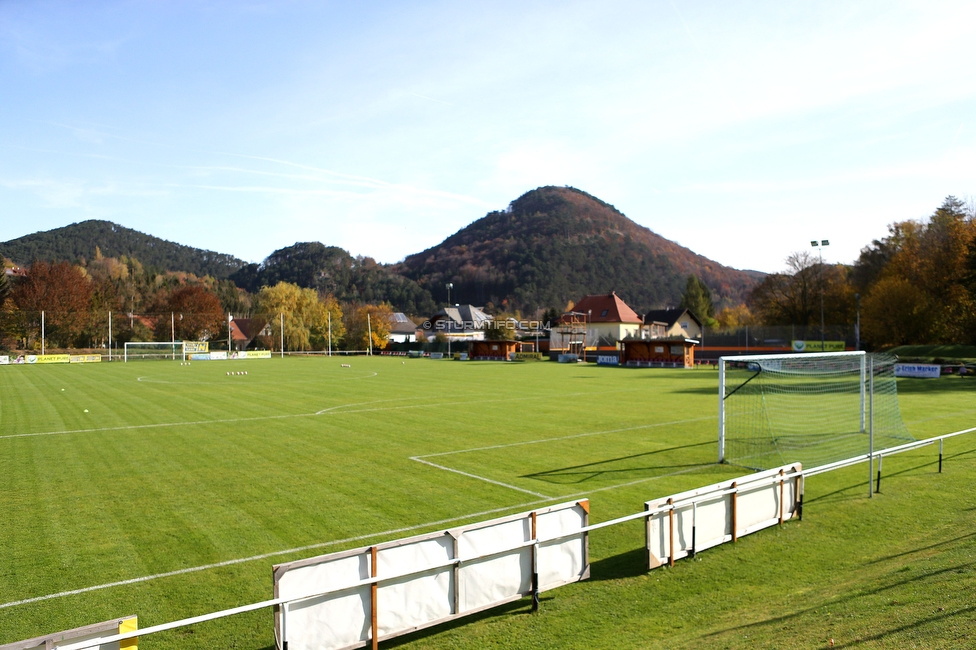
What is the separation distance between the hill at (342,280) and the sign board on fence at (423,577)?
162 metres

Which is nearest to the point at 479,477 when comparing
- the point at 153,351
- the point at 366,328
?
the point at 153,351

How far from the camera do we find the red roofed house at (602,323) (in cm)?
8067

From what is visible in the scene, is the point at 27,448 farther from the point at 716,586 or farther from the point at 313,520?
the point at 716,586

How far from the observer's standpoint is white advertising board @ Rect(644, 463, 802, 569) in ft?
24.9

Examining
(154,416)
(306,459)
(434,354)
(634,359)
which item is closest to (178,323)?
(434,354)

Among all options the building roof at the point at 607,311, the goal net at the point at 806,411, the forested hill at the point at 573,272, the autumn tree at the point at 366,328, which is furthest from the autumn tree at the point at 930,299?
the forested hill at the point at 573,272

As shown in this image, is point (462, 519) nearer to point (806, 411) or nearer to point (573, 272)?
point (806, 411)

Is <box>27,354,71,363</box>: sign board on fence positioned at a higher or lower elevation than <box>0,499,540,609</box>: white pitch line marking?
higher

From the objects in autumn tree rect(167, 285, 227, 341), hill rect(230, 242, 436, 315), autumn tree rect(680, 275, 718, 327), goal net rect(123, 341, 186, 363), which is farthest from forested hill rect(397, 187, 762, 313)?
goal net rect(123, 341, 186, 363)

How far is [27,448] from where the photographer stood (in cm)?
1555

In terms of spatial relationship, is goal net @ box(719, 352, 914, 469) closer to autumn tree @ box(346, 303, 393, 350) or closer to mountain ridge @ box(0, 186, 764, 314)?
autumn tree @ box(346, 303, 393, 350)

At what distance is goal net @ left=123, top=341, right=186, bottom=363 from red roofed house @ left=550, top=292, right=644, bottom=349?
44.3 m

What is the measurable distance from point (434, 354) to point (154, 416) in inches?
2550

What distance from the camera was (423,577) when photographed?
6.02m
